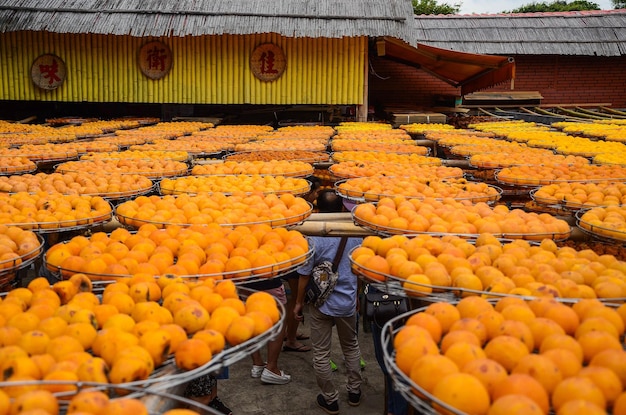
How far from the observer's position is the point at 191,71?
12578 mm

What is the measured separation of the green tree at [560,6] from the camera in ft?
97.9

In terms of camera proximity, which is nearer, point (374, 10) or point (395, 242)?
point (395, 242)

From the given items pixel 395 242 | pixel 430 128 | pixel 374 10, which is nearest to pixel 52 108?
pixel 374 10

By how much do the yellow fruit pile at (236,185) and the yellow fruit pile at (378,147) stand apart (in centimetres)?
269

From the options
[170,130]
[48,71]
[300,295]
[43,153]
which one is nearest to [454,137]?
→ [300,295]

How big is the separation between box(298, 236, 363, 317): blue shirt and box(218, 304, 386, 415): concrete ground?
0.84 m

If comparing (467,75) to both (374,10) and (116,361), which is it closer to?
(374,10)

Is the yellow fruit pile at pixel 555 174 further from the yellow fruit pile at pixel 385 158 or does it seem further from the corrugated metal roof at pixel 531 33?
the corrugated metal roof at pixel 531 33

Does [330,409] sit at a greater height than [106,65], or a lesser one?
lesser

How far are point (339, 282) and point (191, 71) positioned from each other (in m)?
9.26

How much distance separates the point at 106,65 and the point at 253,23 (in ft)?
12.7

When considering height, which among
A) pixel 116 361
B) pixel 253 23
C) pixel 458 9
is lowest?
pixel 116 361

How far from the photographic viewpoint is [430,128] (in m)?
10.5

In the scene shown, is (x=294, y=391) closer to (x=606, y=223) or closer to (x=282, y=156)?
(x=282, y=156)
